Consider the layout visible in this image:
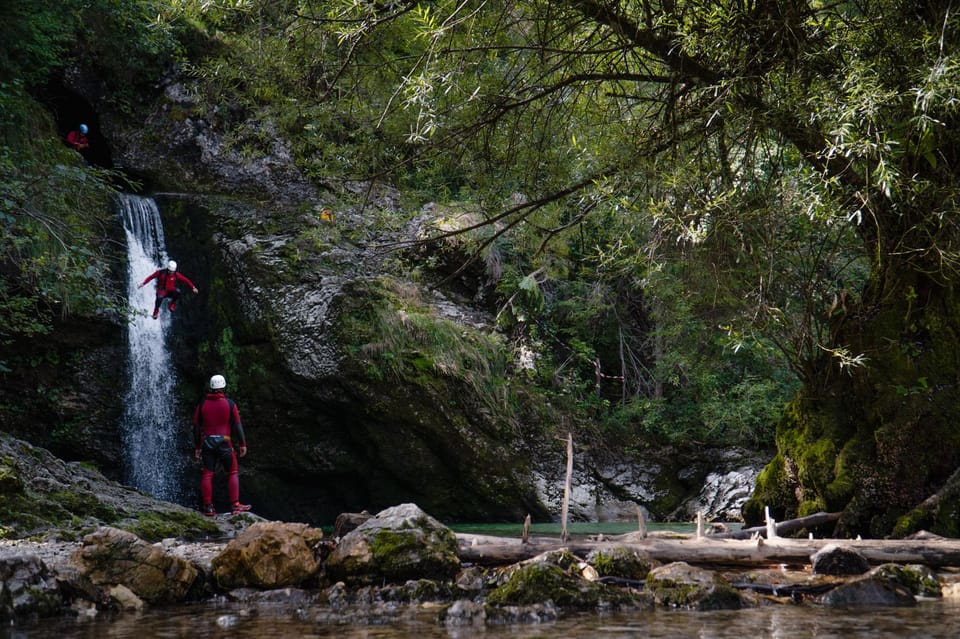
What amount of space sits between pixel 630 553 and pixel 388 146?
5.43m

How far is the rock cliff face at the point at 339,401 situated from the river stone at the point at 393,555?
790cm

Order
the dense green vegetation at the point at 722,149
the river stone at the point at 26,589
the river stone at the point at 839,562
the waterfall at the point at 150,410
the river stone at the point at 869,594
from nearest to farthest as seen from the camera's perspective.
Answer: the river stone at the point at 26,589 → the river stone at the point at 869,594 → the river stone at the point at 839,562 → the dense green vegetation at the point at 722,149 → the waterfall at the point at 150,410

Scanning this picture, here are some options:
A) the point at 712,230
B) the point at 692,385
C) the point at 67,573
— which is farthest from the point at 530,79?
the point at 692,385

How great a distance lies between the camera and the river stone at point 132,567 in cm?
577

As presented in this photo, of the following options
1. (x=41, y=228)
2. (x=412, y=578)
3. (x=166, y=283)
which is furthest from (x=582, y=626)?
(x=166, y=283)

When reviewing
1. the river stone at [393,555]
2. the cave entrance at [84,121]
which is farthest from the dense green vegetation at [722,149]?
the cave entrance at [84,121]

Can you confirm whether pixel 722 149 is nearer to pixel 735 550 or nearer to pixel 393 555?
pixel 735 550

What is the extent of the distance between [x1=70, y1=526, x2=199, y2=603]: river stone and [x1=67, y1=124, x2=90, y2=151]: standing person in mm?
13406

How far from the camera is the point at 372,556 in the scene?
6.16m

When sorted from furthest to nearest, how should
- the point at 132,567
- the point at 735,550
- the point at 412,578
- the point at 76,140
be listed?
the point at 76,140, the point at 735,550, the point at 412,578, the point at 132,567

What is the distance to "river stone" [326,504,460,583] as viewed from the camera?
6098mm

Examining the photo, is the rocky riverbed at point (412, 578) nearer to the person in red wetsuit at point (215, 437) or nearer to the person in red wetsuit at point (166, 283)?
the person in red wetsuit at point (215, 437)

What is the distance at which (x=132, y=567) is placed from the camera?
5848 mm

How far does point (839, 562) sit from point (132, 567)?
527 cm
